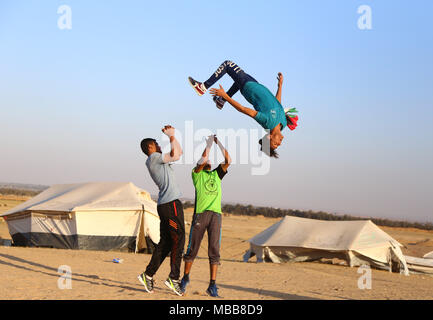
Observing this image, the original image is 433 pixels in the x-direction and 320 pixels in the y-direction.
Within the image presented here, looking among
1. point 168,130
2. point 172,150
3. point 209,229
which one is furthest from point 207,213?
point 168,130

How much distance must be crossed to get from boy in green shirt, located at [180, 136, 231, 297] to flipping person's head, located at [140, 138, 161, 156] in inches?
28.1

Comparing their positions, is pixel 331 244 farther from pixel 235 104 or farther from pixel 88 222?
pixel 235 104

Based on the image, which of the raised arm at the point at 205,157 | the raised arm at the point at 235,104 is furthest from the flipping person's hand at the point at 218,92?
the raised arm at the point at 205,157

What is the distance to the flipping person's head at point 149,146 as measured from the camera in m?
8.23

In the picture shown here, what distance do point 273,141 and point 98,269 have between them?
6475 millimetres

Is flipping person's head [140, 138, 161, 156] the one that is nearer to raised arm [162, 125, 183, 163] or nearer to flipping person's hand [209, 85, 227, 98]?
raised arm [162, 125, 183, 163]

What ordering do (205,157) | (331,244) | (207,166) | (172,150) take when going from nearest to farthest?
1. (172,150)
2. (205,157)
3. (207,166)
4. (331,244)

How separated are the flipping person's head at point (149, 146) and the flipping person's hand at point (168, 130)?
0.36m

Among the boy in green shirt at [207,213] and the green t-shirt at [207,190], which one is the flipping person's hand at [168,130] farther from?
the green t-shirt at [207,190]

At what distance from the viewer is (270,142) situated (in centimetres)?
744

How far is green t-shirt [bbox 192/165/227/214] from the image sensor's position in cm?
796

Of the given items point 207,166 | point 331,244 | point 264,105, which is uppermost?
point 264,105

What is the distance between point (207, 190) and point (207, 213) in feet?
1.17
